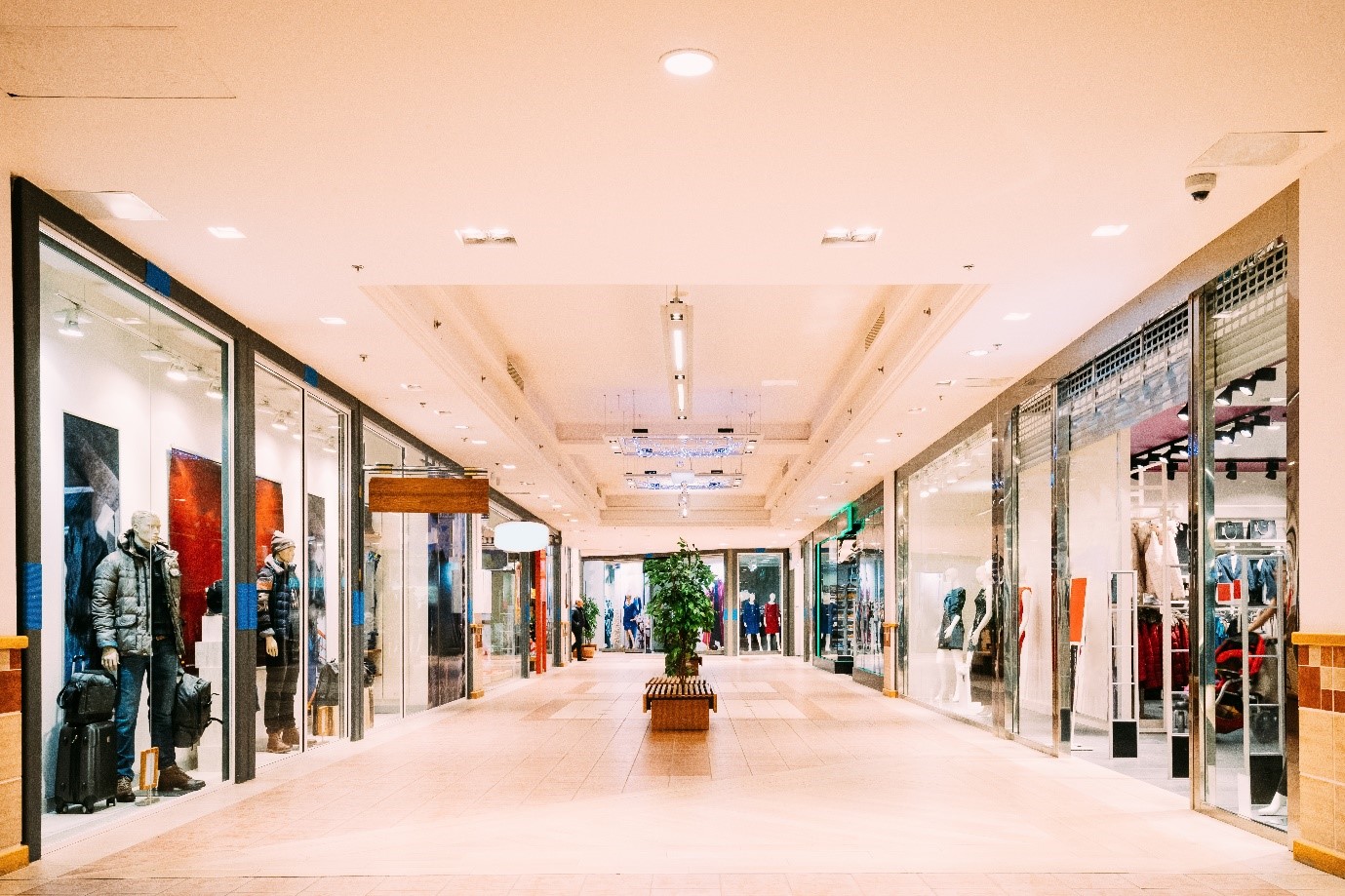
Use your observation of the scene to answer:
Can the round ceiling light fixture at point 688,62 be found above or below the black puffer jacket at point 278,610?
above

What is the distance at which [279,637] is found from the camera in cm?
917

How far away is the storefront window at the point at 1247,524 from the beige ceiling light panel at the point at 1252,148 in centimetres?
68

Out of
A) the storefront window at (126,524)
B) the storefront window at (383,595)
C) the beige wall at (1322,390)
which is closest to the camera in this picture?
the beige wall at (1322,390)

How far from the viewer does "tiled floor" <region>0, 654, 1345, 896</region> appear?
510 cm

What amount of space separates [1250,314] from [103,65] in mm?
5434

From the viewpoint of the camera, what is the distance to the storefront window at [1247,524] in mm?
5875

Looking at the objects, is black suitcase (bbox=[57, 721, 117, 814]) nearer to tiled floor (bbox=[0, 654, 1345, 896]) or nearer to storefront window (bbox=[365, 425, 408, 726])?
tiled floor (bbox=[0, 654, 1345, 896])

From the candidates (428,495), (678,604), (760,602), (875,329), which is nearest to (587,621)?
(760,602)

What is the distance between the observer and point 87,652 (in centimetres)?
634

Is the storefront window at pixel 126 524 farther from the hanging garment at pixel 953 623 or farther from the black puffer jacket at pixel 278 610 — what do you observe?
the hanging garment at pixel 953 623

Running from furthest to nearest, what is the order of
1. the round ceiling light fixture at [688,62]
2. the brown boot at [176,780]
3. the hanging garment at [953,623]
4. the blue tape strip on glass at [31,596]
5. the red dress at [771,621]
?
the red dress at [771,621], the hanging garment at [953,623], the brown boot at [176,780], the blue tape strip on glass at [31,596], the round ceiling light fixture at [688,62]

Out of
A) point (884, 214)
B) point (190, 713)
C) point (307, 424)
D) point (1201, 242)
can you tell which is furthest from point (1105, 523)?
point (190, 713)

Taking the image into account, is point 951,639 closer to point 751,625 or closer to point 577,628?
point 577,628

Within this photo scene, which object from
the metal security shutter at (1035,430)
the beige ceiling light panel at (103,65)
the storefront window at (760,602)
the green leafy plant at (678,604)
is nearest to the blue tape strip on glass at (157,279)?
the beige ceiling light panel at (103,65)
